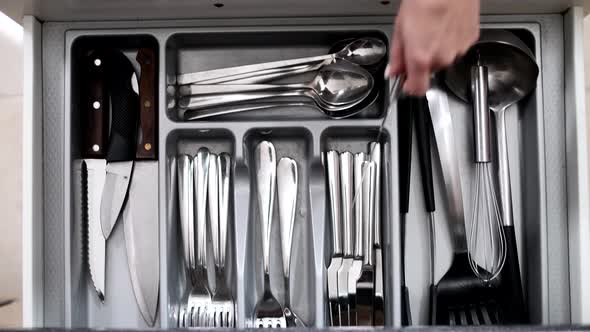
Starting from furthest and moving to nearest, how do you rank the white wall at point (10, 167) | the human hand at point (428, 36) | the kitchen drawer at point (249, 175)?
the white wall at point (10, 167)
the kitchen drawer at point (249, 175)
the human hand at point (428, 36)

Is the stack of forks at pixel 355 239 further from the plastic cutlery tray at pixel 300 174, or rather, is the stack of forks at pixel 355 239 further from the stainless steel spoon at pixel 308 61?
the stainless steel spoon at pixel 308 61

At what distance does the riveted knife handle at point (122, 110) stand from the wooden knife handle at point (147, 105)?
0.01 meters

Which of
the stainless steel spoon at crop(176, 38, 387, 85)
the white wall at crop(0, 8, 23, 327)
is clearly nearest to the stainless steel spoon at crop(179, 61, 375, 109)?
the stainless steel spoon at crop(176, 38, 387, 85)

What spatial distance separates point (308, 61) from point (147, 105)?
22 centimetres

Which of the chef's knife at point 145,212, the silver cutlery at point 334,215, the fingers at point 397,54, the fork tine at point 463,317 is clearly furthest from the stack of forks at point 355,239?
the fingers at point 397,54

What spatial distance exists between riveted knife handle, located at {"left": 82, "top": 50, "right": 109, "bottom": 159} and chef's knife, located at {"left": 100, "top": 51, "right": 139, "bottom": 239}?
11 mm

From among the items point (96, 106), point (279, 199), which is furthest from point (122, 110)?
point (279, 199)

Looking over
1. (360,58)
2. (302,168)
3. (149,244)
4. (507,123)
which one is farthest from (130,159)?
(507,123)

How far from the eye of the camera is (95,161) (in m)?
0.92

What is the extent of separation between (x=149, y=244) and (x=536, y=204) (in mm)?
505

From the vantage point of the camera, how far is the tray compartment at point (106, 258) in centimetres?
92

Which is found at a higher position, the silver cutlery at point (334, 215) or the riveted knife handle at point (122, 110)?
the riveted knife handle at point (122, 110)

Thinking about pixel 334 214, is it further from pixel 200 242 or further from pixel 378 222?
pixel 200 242

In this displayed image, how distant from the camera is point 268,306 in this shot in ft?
3.01
